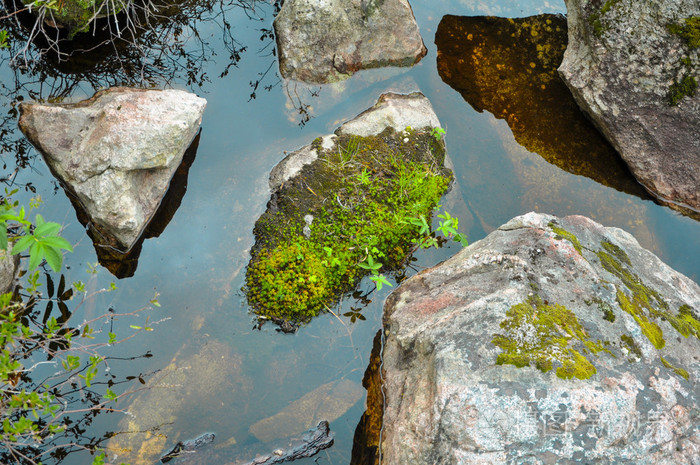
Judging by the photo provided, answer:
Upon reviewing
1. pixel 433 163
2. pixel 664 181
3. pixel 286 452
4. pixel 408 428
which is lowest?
pixel 286 452

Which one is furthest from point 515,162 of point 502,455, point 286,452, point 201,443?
point 201,443

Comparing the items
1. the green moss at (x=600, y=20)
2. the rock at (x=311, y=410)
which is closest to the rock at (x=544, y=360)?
the rock at (x=311, y=410)

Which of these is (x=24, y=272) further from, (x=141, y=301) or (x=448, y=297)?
(x=448, y=297)

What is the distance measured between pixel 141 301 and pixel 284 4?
4.52 metres

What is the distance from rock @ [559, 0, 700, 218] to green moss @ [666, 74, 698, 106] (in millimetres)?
11

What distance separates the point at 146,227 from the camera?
6094 mm

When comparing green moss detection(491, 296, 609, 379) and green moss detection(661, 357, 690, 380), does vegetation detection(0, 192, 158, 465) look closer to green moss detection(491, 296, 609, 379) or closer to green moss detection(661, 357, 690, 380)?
green moss detection(491, 296, 609, 379)

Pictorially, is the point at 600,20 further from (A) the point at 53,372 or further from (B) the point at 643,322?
(A) the point at 53,372

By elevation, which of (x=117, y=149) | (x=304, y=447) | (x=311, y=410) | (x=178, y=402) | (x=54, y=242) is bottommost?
(x=304, y=447)

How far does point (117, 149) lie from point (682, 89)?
6.83 metres

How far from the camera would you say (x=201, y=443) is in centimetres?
498

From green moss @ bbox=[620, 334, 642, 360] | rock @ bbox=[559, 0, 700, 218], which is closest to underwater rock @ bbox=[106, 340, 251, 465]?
green moss @ bbox=[620, 334, 642, 360]

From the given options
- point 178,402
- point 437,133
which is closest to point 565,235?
point 437,133

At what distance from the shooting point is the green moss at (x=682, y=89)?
610 centimetres
